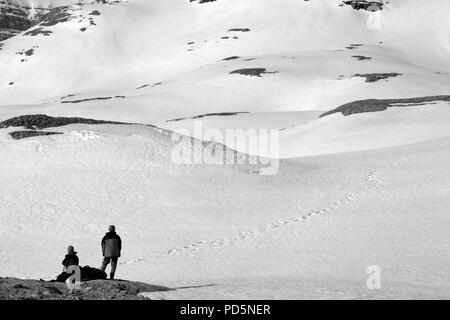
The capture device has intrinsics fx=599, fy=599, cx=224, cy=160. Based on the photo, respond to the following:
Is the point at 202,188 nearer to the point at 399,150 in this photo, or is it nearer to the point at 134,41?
the point at 399,150

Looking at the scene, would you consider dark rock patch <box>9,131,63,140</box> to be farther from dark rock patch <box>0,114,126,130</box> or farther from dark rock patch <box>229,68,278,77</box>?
dark rock patch <box>229,68,278,77</box>

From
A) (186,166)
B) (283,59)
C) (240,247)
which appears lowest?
(240,247)

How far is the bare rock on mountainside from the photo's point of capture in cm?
1298

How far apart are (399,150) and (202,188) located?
16.6 m

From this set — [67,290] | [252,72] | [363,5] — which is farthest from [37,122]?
[363,5]

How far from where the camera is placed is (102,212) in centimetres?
2745

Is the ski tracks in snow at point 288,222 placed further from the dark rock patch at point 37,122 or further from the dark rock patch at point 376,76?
the dark rock patch at point 376,76

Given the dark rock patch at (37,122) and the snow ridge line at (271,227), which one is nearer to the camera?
the snow ridge line at (271,227)

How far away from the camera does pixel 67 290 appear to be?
14047 millimetres

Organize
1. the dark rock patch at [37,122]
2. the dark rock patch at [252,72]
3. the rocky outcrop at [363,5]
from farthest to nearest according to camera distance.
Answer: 1. the rocky outcrop at [363,5]
2. the dark rock patch at [252,72]
3. the dark rock patch at [37,122]

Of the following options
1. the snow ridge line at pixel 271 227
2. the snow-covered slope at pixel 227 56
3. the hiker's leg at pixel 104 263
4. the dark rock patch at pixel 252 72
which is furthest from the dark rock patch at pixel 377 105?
the hiker's leg at pixel 104 263

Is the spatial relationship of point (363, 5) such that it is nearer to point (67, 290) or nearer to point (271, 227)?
point (271, 227)

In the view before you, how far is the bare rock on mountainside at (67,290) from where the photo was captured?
12977 mm
